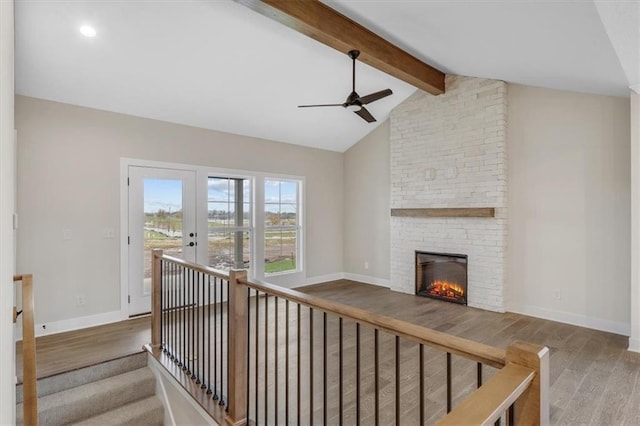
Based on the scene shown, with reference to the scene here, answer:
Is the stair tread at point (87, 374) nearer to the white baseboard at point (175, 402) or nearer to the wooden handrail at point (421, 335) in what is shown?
the white baseboard at point (175, 402)

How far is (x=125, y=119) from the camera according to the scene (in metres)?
4.38

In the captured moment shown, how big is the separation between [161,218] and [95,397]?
233 centimetres

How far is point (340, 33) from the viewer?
11.4 ft

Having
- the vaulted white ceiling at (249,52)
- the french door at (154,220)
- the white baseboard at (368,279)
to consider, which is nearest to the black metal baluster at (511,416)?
the vaulted white ceiling at (249,52)

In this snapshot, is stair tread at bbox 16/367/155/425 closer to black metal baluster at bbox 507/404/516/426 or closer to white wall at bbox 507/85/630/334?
black metal baluster at bbox 507/404/516/426

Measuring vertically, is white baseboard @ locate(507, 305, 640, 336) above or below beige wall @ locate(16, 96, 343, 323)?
below

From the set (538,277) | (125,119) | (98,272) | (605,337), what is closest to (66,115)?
(125,119)

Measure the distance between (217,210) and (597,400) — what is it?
15.9 ft

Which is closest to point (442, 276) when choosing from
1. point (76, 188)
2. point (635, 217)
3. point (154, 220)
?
point (635, 217)

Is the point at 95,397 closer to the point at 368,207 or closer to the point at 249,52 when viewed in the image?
the point at 249,52

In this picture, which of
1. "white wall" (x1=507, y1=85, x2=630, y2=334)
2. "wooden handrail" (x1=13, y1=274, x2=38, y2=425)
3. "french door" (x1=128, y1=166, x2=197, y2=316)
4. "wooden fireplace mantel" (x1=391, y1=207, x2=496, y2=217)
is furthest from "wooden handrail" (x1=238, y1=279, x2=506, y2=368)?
"white wall" (x1=507, y1=85, x2=630, y2=334)

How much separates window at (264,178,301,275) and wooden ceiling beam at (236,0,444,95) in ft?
9.28

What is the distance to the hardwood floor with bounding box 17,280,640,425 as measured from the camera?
250cm

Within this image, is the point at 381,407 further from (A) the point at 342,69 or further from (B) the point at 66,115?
(B) the point at 66,115
